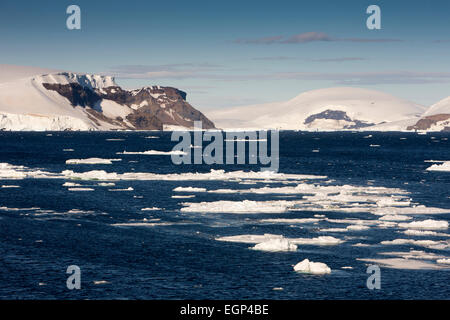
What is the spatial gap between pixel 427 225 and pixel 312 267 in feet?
57.1

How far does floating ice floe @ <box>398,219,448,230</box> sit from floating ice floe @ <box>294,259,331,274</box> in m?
16.1

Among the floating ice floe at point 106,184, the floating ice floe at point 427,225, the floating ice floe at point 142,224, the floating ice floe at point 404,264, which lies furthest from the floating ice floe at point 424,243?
the floating ice floe at point 106,184

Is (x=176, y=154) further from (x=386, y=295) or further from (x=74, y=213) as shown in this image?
(x=386, y=295)

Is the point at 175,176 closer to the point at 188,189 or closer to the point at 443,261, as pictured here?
the point at 188,189

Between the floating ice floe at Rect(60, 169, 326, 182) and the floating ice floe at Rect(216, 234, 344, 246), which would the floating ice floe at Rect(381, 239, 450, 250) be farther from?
the floating ice floe at Rect(60, 169, 326, 182)

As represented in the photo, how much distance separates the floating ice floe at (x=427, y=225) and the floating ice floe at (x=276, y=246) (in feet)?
41.3

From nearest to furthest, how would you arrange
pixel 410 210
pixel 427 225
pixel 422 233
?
pixel 422 233, pixel 427 225, pixel 410 210

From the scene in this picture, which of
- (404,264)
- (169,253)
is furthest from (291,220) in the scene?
(404,264)

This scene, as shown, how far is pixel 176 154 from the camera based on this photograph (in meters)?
159

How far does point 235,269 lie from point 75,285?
934 cm

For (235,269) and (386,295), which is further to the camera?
(235,269)

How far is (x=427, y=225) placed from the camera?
53.2 meters
